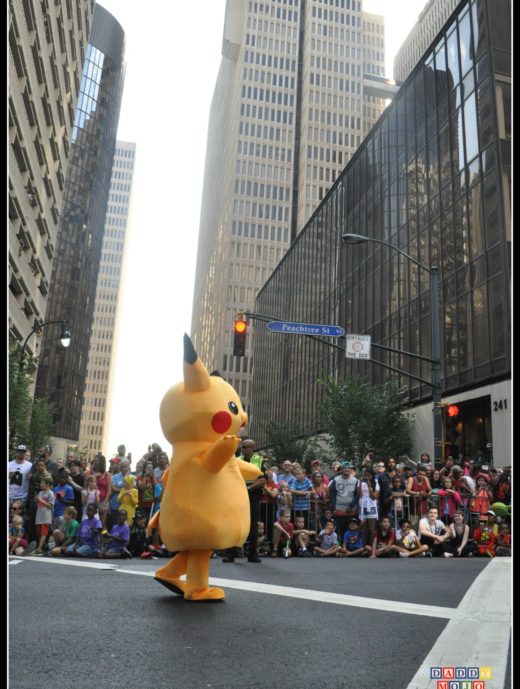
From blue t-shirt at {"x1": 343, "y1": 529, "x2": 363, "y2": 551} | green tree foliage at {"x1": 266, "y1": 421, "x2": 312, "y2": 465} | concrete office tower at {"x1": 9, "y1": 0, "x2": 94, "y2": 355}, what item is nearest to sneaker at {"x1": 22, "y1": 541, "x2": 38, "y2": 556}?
blue t-shirt at {"x1": 343, "y1": 529, "x2": 363, "y2": 551}

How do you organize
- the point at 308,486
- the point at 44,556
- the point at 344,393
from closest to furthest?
the point at 44,556, the point at 308,486, the point at 344,393

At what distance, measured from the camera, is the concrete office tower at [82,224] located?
91062mm

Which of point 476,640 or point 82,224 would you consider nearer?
point 476,640

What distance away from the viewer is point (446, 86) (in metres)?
28.7

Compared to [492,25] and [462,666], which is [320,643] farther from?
[492,25]

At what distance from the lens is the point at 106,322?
15925 cm

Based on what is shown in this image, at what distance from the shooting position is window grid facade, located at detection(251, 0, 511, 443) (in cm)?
2373

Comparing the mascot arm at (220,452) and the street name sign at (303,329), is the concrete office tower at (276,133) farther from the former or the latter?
the mascot arm at (220,452)

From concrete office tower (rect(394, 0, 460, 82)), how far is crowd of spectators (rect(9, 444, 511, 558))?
390 ft

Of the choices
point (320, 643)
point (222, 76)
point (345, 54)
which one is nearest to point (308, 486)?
point (320, 643)

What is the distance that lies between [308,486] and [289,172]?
332ft

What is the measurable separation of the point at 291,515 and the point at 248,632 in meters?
8.82

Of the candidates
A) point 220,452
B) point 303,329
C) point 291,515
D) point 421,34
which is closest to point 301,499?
point 291,515

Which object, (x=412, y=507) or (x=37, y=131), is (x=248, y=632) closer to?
(x=412, y=507)
